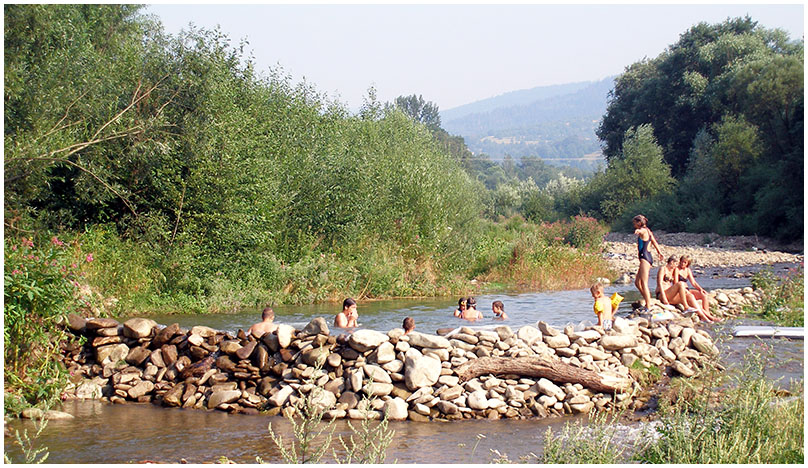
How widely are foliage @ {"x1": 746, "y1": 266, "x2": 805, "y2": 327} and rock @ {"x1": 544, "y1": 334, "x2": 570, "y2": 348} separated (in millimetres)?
4954

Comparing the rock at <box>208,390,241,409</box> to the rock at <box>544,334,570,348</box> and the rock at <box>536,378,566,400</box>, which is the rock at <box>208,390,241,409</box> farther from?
the rock at <box>544,334,570,348</box>

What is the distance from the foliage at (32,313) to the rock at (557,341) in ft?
20.7

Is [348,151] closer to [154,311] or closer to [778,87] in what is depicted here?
[154,311]

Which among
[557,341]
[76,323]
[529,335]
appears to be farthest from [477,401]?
[76,323]

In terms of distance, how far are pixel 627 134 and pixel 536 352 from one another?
4093 cm

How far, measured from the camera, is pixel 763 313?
48.1 feet

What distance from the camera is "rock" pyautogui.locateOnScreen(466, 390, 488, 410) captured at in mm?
9500

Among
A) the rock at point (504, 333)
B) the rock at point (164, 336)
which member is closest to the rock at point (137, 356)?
the rock at point (164, 336)

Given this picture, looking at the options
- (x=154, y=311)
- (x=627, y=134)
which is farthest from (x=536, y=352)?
(x=627, y=134)

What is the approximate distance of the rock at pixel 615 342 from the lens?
1090cm

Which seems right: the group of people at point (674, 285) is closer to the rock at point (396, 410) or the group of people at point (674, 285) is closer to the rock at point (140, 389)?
the rock at point (396, 410)

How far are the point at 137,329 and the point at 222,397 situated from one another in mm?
2050

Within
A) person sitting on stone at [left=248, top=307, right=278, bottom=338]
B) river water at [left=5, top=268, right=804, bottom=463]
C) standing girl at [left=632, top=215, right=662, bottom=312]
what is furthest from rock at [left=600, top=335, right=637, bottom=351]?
person sitting on stone at [left=248, top=307, right=278, bottom=338]

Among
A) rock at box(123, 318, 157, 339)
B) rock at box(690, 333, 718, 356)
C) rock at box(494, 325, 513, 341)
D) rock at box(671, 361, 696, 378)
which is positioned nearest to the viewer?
rock at box(494, 325, 513, 341)
